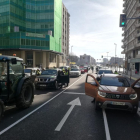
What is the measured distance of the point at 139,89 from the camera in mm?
6434

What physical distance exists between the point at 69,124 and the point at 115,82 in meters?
3.37

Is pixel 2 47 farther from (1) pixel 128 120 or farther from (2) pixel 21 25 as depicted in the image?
(1) pixel 128 120

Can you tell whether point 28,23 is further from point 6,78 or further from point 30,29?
point 6,78

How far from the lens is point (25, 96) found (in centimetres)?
655

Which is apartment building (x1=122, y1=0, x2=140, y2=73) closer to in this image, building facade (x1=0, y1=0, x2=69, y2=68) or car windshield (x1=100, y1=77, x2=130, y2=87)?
building facade (x1=0, y1=0, x2=69, y2=68)

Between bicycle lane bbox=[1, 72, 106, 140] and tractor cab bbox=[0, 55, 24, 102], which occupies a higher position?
tractor cab bbox=[0, 55, 24, 102]

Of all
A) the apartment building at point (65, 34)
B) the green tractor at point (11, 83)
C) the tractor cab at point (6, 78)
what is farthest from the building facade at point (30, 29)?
the tractor cab at point (6, 78)

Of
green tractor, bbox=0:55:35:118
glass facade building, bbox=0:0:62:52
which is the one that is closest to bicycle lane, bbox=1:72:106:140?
green tractor, bbox=0:55:35:118

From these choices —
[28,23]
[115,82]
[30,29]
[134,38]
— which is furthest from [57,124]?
[28,23]

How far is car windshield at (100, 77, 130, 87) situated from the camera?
259 inches

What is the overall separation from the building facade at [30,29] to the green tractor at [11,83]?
39.4 m

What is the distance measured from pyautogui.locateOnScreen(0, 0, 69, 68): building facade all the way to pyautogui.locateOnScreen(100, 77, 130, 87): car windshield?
40.0m

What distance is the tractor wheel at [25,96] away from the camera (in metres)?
5.68

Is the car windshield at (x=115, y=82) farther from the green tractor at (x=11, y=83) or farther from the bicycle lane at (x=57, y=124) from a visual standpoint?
the green tractor at (x=11, y=83)
